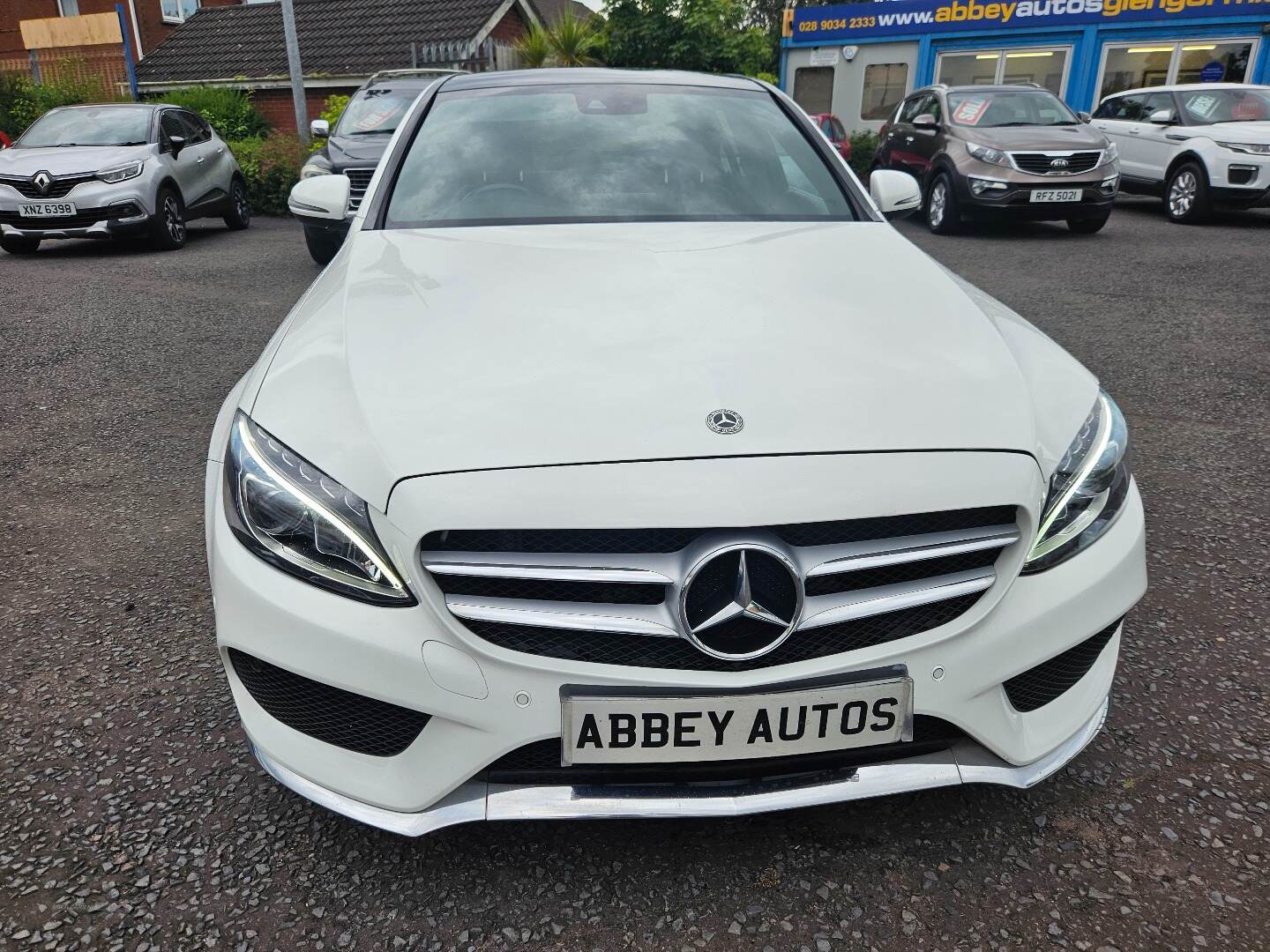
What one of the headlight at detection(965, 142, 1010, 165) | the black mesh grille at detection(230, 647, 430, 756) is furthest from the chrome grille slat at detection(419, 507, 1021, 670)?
the headlight at detection(965, 142, 1010, 165)

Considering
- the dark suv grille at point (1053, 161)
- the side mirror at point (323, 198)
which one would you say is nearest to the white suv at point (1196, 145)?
the dark suv grille at point (1053, 161)

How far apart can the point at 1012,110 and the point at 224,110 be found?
47.2ft

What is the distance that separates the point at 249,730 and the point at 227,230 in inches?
456

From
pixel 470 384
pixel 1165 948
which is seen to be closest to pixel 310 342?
pixel 470 384

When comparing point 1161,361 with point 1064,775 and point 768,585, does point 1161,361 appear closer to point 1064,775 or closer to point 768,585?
point 1064,775

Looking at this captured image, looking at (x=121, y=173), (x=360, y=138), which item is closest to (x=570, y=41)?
(x=360, y=138)

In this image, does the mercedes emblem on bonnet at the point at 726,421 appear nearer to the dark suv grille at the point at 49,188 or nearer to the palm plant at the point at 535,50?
the dark suv grille at the point at 49,188

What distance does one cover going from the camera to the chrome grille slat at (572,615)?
5.06ft

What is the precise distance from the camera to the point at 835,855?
1847 millimetres

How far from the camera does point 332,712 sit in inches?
65.1

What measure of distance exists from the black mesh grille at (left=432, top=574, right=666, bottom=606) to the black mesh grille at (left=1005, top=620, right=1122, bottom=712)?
67cm

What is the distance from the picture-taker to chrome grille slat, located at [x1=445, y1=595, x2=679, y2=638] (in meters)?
1.54

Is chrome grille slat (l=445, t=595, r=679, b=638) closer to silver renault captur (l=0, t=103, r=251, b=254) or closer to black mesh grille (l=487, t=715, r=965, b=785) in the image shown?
black mesh grille (l=487, t=715, r=965, b=785)

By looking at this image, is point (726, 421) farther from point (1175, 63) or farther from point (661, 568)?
point (1175, 63)
